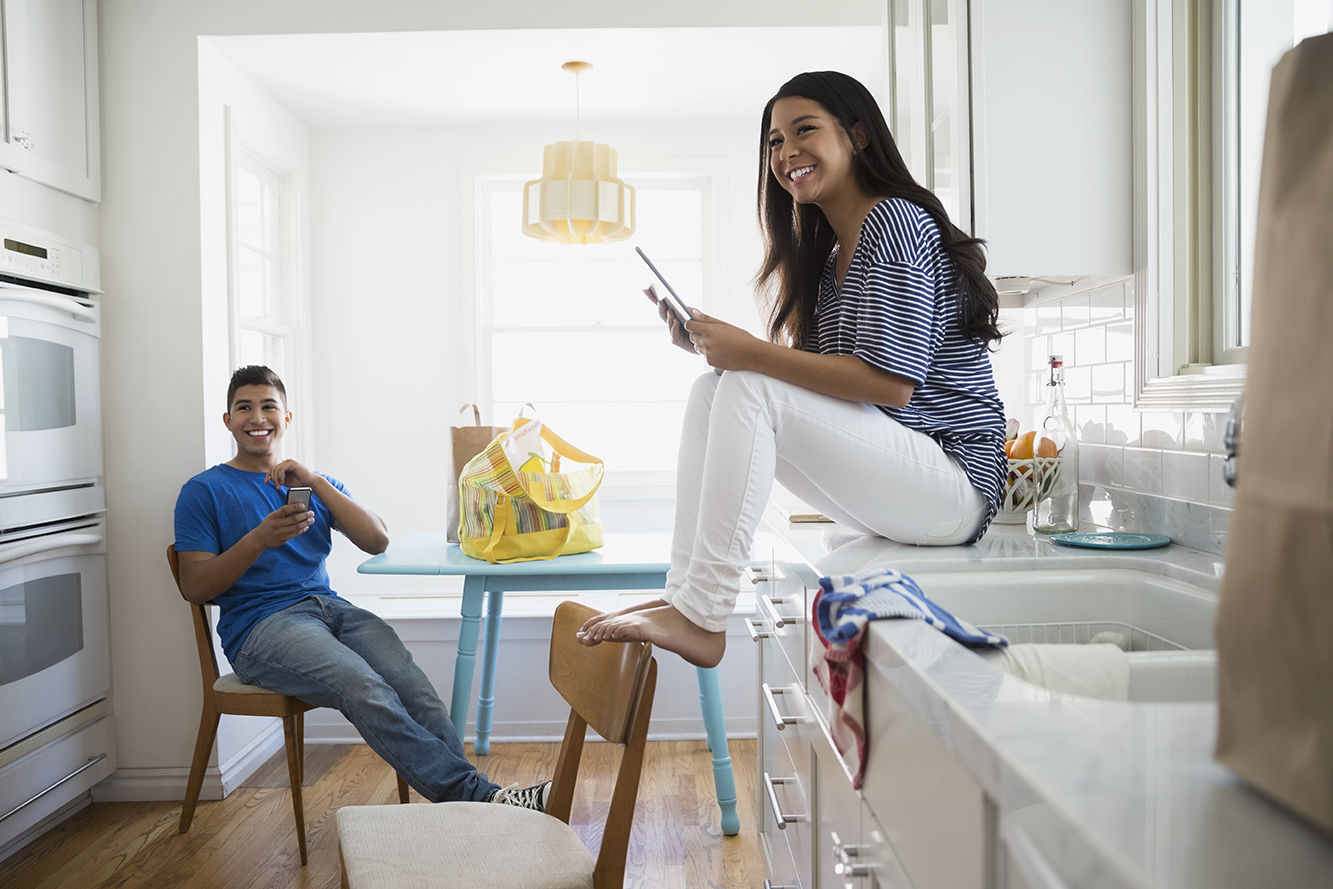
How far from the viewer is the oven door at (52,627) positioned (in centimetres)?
224

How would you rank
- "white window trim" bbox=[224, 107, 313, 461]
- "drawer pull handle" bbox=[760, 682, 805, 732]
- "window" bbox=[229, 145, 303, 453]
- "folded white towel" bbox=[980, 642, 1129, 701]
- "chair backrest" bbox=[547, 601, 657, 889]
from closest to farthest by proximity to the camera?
"folded white towel" bbox=[980, 642, 1129, 701], "chair backrest" bbox=[547, 601, 657, 889], "drawer pull handle" bbox=[760, 682, 805, 732], "window" bbox=[229, 145, 303, 453], "white window trim" bbox=[224, 107, 313, 461]

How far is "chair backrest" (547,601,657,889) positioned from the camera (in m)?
1.26

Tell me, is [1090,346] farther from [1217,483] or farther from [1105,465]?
[1217,483]

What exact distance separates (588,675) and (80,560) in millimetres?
1863

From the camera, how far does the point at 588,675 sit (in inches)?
55.8

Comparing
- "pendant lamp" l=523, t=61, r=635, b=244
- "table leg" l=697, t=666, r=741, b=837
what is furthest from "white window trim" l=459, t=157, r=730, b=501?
"table leg" l=697, t=666, r=741, b=837

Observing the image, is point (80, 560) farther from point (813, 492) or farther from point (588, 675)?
point (813, 492)

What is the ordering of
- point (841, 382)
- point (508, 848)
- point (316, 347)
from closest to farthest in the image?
point (508, 848) → point (841, 382) → point (316, 347)

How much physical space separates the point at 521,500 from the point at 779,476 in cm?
106

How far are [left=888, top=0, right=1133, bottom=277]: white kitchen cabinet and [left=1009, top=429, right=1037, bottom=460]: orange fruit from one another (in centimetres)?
32

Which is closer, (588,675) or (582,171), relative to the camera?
(588,675)

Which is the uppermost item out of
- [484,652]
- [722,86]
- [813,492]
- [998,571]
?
[722,86]

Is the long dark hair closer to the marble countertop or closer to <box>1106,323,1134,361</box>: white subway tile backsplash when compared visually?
<box>1106,323,1134,361</box>: white subway tile backsplash

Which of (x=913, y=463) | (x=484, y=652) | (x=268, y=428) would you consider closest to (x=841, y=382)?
(x=913, y=463)
